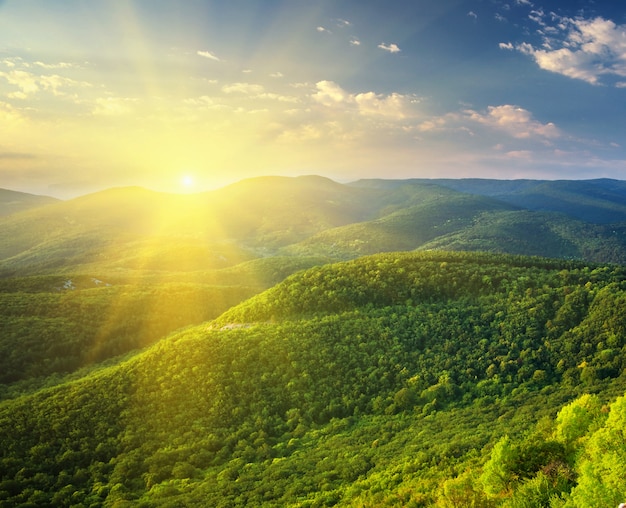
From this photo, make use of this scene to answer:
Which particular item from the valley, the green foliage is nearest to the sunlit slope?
the valley

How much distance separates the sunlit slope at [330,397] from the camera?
214ft

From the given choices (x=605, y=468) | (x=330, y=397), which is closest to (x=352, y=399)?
(x=330, y=397)

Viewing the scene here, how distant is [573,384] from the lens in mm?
82812

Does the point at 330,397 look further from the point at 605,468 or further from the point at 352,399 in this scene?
the point at 605,468

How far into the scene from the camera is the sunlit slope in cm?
6538

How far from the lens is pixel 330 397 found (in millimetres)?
90250

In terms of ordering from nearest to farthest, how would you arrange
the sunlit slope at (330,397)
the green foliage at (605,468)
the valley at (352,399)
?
the green foliage at (605,468) < the valley at (352,399) < the sunlit slope at (330,397)

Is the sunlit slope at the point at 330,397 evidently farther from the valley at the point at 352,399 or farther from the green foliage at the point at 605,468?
the green foliage at the point at 605,468

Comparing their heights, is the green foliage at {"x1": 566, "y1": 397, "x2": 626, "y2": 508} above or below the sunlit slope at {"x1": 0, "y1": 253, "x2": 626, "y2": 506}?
above

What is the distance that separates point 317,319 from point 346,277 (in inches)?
951

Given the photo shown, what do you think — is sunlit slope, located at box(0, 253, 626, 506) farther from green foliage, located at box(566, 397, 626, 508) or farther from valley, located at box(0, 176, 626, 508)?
green foliage, located at box(566, 397, 626, 508)

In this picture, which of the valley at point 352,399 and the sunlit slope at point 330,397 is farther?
the sunlit slope at point 330,397

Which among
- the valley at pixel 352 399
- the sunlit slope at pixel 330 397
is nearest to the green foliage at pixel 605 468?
the valley at pixel 352 399

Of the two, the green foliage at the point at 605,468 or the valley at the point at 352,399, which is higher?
the green foliage at the point at 605,468
